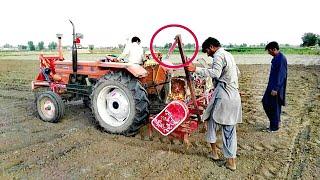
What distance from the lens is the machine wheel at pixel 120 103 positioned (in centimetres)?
531

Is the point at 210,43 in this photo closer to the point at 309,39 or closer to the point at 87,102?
the point at 87,102

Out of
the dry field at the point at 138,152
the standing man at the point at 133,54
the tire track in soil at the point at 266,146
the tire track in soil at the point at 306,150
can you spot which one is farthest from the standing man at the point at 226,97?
the standing man at the point at 133,54

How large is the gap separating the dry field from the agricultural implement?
287mm

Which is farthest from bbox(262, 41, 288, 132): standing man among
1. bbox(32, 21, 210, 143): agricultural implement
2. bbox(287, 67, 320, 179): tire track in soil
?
bbox(32, 21, 210, 143): agricultural implement

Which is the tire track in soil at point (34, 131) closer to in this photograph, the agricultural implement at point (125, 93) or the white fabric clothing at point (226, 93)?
the agricultural implement at point (125, 93)

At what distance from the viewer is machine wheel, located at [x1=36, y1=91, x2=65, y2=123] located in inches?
247

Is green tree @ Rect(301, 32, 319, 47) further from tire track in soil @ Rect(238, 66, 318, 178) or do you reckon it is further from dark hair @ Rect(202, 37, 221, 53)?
dark hair @ Rect(202, 37, 221, 53)

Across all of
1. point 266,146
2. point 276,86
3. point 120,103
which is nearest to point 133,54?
point 120,103

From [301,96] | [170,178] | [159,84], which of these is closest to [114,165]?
[170,178]

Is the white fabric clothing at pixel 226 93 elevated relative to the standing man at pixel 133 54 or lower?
lower

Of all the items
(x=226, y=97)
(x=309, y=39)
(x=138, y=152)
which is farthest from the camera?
(x=309, y=39)

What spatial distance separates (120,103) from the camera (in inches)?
224

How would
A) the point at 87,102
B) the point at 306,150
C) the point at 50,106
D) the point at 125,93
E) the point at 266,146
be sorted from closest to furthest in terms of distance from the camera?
the point at 306,150
the point at 266,146
the point at 125,93
the point at 50,106
the point at 87,102

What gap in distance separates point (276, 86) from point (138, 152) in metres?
2.76
